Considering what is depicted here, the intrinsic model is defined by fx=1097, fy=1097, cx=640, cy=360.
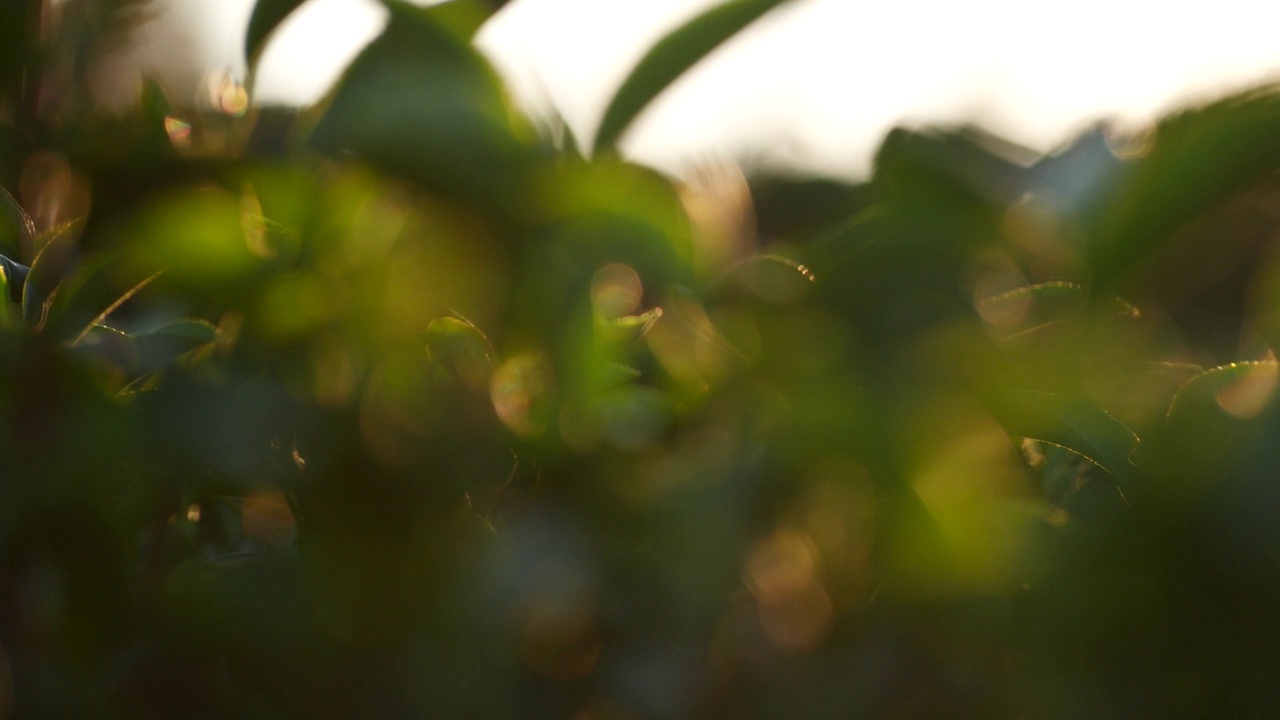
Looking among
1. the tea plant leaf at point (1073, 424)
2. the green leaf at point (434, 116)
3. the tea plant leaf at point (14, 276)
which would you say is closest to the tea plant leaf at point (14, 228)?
the tea plant leaf at point (14, 276)

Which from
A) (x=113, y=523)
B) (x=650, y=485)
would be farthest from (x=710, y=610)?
(x=113, y=523)

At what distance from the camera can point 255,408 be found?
24cm

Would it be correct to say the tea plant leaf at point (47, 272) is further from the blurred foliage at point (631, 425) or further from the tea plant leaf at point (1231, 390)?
the tea plant leaf at point (1231, 390)

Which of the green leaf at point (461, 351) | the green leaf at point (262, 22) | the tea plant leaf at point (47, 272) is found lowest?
the tea plant leaf at point (47, 272)

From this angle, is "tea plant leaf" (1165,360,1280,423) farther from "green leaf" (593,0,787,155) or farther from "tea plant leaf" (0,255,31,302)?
"tea plant leaf" (0,255,31,302)

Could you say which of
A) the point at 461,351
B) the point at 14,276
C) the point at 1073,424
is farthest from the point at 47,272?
the point at 1073,424

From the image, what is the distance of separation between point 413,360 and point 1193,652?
17cm

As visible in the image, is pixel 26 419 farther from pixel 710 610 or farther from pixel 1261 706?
pixel 1261 706

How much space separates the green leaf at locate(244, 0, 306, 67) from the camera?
28 centimetres

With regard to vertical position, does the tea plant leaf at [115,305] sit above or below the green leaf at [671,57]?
below

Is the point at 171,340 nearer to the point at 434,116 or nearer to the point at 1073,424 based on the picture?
the point at 434,116

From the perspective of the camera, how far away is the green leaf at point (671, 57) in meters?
0.26

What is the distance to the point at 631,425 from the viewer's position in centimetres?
25

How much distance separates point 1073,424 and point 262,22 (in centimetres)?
22
